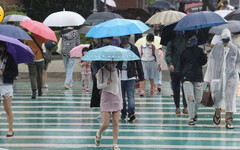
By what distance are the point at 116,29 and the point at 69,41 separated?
20.0 feet

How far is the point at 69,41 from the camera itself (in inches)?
709

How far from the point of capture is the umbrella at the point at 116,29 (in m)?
11.8

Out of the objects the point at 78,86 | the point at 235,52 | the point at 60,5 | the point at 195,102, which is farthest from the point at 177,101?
the point at 60,5

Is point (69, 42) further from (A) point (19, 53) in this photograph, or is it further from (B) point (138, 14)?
(B) point (138, 14)

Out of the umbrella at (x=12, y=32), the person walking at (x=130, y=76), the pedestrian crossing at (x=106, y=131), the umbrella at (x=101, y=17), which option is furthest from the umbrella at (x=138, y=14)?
the umbrella at (x=12, y=32)

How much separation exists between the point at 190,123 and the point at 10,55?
147 inches

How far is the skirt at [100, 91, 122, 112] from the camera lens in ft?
32.4

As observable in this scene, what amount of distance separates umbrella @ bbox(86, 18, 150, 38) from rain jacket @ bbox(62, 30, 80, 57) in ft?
18.1

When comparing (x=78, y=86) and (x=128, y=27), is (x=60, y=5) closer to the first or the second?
(x=78, y=86)

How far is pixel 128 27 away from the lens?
1230cm

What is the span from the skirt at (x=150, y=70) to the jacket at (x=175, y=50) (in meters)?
3.12

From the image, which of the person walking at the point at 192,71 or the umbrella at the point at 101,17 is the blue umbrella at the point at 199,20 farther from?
the umbrella at the point at 101,17

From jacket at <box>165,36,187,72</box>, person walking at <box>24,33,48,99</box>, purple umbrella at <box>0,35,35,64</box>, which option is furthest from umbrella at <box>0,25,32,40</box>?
person walking at <box>24,33,48,99</box>

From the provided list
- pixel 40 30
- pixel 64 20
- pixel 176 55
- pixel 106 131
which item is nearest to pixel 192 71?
pixel 176 55
